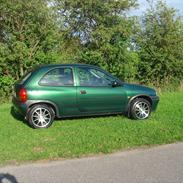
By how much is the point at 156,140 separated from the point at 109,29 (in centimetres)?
840

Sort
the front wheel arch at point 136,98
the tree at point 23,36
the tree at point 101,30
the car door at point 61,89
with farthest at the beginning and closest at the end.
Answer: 1. the tree at point 101,30
2. the tree at point 23,36
3. the front wheel arch at point 136,98
4. the car door at point 61,89

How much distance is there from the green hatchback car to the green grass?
30 centimetres

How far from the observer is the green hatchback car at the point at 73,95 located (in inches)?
408

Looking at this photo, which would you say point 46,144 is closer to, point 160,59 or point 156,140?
point 156,140

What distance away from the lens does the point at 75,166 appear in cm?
732

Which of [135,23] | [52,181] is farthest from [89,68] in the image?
[135,23]

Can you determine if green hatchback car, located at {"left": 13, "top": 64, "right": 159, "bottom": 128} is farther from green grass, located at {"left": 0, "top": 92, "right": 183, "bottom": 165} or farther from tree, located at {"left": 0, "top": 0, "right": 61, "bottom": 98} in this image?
tree, located at {"left": 0, "top": 0, "right": 61, "bottom": 98}

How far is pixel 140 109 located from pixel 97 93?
4.39 ft

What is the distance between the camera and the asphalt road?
6.55m

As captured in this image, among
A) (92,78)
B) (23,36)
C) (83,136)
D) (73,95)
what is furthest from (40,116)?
(23,36)

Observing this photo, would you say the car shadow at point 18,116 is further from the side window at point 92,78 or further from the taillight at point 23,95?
the side window at point 92,78

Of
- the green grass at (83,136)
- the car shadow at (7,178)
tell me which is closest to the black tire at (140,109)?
the green grass at (83,136)

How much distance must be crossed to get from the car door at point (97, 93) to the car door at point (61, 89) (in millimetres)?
173

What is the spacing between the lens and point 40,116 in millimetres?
10422
